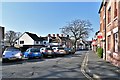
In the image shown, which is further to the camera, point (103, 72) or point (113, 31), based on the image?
point (113, 31)

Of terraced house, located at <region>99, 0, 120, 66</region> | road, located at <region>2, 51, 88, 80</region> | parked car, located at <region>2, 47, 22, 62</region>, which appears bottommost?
road, located at <region>2, 51, 88, 80</region>

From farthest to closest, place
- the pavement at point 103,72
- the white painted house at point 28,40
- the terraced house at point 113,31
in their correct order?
the white painted house at point 28,40
the terraced house at point 113,31
the pavement at point 103,72

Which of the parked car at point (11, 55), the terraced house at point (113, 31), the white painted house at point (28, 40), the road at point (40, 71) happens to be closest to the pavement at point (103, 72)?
the road at point (40, 71)

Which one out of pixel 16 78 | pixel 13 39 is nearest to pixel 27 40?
pixel 13 39

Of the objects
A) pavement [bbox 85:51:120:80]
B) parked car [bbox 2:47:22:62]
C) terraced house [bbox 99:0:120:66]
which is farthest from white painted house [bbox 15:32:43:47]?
pavement [bbox 85:51:120:80]

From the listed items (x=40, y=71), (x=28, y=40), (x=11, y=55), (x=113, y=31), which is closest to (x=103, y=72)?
(x=40, y=71)

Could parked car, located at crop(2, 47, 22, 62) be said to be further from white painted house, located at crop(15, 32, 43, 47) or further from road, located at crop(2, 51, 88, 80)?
white painted house, located at crop(15, 32, 43, 47)

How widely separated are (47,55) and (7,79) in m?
23.2

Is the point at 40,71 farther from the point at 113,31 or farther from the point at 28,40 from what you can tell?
the point at 28,40

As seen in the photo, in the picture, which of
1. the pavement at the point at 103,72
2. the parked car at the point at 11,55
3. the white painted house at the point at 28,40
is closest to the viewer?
the pavement at the point at 103,72

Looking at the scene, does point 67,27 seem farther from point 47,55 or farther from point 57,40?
point 47,55

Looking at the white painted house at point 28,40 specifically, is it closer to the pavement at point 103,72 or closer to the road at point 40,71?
the road at point 40,71

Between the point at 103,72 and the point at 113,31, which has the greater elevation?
the point at 113,31

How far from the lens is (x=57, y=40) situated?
10462cm
